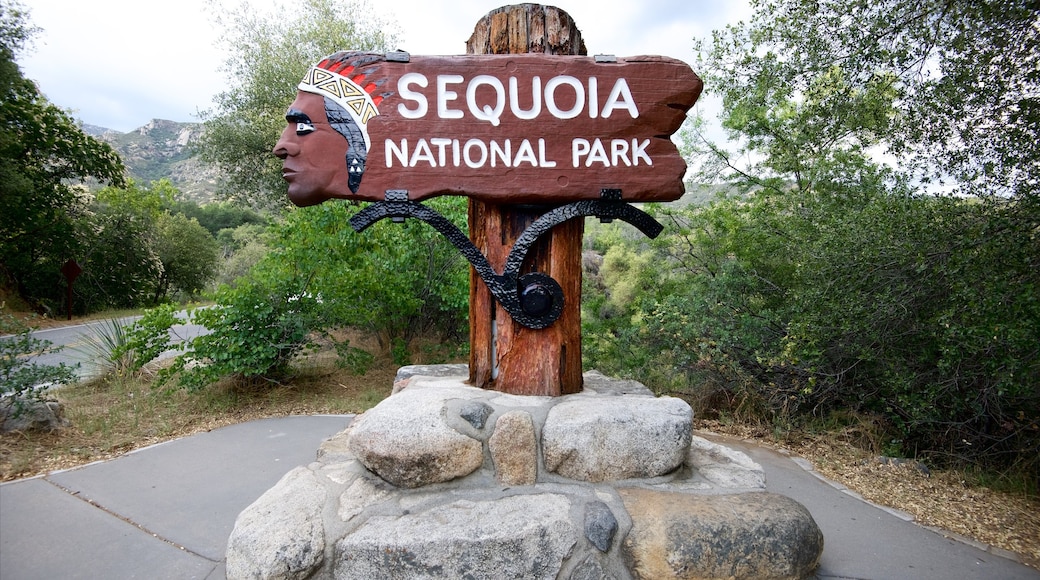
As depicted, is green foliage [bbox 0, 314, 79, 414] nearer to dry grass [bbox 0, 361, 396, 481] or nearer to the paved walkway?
dry grass [bbox 0, 361, 396, 481]

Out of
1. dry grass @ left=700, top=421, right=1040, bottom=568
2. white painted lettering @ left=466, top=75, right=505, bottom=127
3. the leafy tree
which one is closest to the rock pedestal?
white painted lettering @ left=466, top=75, right=505, bottom=127

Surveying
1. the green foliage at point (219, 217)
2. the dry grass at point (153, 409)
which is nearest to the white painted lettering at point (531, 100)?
the dry grass at point (153, 409)

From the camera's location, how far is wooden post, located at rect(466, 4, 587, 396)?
272 cm

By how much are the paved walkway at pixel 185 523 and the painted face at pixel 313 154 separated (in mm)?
1824

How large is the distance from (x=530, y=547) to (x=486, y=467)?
0.44m

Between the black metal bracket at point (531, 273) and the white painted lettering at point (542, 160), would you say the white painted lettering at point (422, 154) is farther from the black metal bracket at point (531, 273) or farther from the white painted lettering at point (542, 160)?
the white painted lettering at point (542, 160)

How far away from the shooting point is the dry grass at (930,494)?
9.87ft

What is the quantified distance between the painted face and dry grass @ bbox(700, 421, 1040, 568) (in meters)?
3.87

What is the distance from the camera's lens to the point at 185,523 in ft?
9.14

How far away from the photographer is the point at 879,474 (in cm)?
389

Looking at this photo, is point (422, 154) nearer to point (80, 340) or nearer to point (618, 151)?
point (618, 151)

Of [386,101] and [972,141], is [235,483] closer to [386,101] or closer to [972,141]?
[386,101]

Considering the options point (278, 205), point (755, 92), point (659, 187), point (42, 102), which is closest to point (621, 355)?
point (755, 92)

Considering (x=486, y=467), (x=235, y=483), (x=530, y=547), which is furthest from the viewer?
(x=235, y=483)
